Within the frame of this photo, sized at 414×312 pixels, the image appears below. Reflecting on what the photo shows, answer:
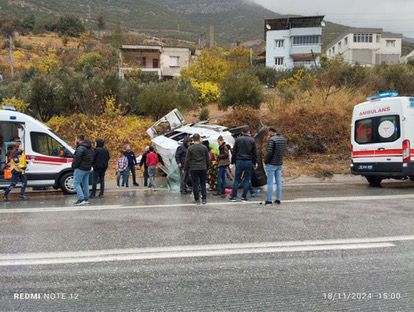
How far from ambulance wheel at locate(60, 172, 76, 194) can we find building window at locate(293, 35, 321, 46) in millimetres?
73915

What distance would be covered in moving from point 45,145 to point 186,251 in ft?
25.4

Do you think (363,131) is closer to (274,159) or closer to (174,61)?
(274,159)

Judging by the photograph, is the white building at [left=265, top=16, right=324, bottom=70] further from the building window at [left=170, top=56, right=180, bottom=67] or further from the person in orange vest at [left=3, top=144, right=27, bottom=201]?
the person in orange vest at [left=3, top=144, right=27, bottom=201]

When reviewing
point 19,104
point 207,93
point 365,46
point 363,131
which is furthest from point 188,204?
point 365,46

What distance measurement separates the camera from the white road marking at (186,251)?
5.94 meters

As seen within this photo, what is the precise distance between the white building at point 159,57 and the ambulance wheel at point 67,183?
5534 cm

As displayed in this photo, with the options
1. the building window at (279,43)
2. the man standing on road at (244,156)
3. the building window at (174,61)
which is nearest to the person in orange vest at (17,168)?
the man standing on road at (244,156)

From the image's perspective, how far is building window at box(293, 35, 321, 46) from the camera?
81.0m

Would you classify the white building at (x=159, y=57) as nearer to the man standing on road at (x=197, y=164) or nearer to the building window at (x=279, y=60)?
the building window at (x=279, y=60)

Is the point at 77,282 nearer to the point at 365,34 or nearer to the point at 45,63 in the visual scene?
the point at 45,63

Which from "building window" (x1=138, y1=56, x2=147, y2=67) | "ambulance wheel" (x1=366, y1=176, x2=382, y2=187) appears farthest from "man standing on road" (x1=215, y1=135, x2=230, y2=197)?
"building window" (x1=138, y1=56, x2=147, y2=67)

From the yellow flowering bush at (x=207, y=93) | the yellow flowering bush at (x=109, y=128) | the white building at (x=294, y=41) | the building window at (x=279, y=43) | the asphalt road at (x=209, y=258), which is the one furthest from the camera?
the building window at (x=279, y=43)

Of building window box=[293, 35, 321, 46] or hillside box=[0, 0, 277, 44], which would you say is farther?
hillside box=[0, 0, 277, 44]
